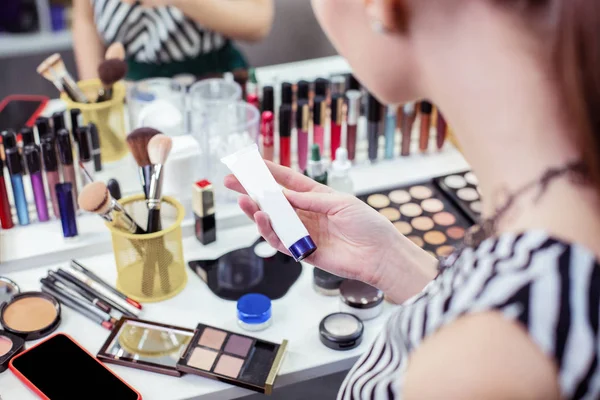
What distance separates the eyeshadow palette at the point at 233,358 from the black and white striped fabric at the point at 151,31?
2.89ft

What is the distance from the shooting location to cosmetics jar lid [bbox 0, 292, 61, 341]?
91 centimetres

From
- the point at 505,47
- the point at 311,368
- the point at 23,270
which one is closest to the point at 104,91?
the point at 23,270

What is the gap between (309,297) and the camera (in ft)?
3.27

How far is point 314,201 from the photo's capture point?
843 millimetres

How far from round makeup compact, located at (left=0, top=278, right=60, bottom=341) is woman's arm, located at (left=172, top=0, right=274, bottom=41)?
2.29 feet

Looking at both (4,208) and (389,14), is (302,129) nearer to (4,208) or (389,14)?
(4,208)

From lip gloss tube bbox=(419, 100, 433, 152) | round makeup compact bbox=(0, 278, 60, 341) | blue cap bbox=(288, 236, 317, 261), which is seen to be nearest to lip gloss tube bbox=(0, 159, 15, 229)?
round makeup compact bbox=(0, 278, 60, 341)

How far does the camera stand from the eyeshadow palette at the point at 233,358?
84cm

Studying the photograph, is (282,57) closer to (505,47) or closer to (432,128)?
(432,128)

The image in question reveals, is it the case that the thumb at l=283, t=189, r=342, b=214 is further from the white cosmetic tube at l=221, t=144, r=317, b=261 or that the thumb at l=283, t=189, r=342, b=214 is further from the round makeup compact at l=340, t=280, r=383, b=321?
the round makeup compact at l=340, t=280, r=383, b=321

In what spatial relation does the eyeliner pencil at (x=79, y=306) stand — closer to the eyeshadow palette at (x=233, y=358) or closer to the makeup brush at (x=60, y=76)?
the eyeshadow palette at (x=233, y=358)

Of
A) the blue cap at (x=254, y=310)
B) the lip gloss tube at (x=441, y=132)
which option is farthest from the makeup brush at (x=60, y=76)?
the lip gloss tube at (x=441, y=132)

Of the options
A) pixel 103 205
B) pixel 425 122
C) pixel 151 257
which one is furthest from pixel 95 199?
pixel 425 122

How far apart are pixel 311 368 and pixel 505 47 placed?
1.71 ft
